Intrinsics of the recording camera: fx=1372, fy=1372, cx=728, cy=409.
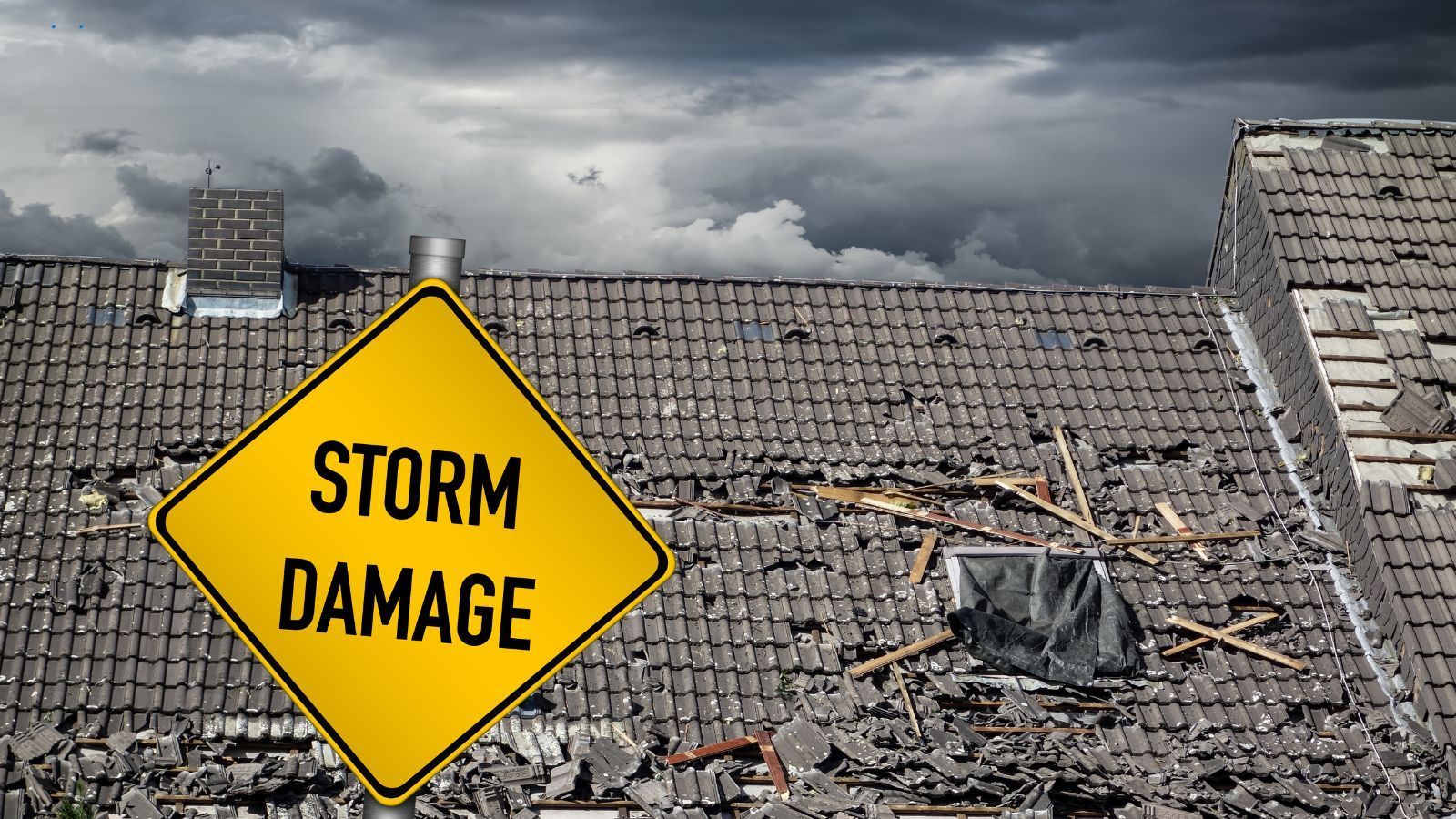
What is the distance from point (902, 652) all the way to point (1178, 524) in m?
3.21

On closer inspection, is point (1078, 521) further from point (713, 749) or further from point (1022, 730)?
point (713, 749)

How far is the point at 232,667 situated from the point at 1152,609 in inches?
295

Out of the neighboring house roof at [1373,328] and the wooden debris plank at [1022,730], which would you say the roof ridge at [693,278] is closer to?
the neighboring house roof at [1373,328]

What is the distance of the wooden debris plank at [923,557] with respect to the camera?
1155 cm

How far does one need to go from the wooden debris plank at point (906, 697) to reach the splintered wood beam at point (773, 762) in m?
1.08

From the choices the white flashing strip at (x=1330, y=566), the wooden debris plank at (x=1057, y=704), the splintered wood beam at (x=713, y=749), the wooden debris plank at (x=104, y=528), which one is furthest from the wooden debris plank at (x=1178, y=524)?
the wooden debris plank at (x=104, y=528)

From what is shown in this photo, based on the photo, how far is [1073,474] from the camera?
12.7 metres

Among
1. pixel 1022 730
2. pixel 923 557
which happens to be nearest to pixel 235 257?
pixel 923 557

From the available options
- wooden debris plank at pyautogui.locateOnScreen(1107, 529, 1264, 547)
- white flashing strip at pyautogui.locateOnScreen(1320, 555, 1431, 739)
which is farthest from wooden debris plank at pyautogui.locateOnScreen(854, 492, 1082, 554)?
white flashing strip at pyautogui.locateOnScreen(1320, 555, 1431, 739)

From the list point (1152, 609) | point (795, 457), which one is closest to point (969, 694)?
point (1152, 609)

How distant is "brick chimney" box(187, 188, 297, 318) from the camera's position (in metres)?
13.2

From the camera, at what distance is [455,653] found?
400 centimetres

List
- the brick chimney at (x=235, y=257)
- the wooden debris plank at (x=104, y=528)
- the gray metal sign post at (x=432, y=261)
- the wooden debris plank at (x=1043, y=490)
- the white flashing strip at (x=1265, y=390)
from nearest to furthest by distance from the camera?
the gray metal sign post at (x=432, y=261) < the wooden debris plank at (x=104, y=528) < the wooden debris plank at (x=1043, y=490) < the white flashing strip at (x=1265, y=390) < the brick chimney at (x=235, y=257)

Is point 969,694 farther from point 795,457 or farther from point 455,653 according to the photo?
point 455,653
